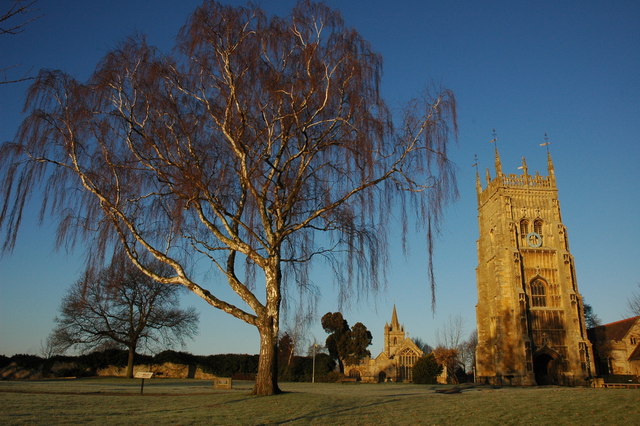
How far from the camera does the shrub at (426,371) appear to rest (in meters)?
40.4

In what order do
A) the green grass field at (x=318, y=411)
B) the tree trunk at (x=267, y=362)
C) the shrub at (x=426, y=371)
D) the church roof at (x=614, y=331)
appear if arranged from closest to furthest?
the green grass field at (x=318, y=411) < the tree trunk at (x=267, y=362) < the shrub at (x=426, y=371) < the church roof at (x=614, y=331)

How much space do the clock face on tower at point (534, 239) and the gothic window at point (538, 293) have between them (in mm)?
3942

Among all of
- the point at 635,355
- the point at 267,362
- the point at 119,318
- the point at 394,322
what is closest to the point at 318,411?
the point at 267,362

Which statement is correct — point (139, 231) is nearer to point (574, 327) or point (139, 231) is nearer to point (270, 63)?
point (270, 63)

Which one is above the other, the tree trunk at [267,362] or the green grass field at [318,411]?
the tree trunk at [267,362]

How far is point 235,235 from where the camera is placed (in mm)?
13969

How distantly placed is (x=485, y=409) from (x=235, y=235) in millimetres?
7986

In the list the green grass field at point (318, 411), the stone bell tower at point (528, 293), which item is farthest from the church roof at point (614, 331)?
the green grass field at point (318, 411)

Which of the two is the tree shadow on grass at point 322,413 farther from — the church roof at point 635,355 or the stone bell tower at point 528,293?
the church roof at point 635,355

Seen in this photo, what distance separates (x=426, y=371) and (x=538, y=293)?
16215 mm

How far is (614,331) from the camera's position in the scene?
4953 cm

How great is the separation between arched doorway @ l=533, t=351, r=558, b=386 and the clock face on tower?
11.1 metres

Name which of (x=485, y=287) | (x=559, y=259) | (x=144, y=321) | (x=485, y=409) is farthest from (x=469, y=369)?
(x=485, y=409)

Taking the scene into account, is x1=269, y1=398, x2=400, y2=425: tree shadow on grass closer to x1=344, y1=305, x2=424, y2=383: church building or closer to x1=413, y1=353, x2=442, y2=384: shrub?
x1=413, y1=353, x2=442, y2=384: shrub
